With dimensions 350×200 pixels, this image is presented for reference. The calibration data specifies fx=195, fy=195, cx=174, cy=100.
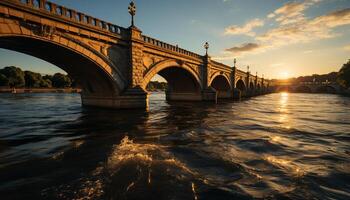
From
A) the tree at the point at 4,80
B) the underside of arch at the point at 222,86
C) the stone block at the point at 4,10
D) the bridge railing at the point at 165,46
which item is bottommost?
the underside of arch at the point at 222,86

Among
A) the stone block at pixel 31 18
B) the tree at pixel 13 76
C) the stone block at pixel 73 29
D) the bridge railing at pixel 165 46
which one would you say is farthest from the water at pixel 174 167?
the tree at pixel 13 76

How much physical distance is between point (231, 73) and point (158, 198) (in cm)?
5117

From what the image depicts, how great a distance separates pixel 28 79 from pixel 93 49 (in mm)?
83929

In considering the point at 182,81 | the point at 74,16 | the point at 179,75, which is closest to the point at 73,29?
the point at 74,16

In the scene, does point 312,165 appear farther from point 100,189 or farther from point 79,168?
point 79,168

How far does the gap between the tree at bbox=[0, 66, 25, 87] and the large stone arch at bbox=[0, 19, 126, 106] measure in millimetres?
69470

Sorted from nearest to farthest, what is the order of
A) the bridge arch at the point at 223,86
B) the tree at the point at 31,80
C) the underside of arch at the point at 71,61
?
the underside of arch at the point at 71,61 < the bridge arch at the point at 223,86 < the tree at the point at 31,80

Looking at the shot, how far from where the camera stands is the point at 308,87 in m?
125

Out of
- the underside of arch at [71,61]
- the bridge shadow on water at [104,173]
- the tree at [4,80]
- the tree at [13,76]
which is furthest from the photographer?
the tree at [13,76]

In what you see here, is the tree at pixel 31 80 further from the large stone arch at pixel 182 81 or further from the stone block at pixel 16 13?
the stone block at pixel 16 13

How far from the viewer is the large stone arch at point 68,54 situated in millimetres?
12529

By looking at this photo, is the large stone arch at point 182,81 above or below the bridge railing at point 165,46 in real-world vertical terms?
below

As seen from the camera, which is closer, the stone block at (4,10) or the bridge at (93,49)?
the stone block at (4,10)

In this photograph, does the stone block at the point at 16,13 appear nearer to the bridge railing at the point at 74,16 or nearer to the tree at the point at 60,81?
the bridge railing at the point at 74,16
